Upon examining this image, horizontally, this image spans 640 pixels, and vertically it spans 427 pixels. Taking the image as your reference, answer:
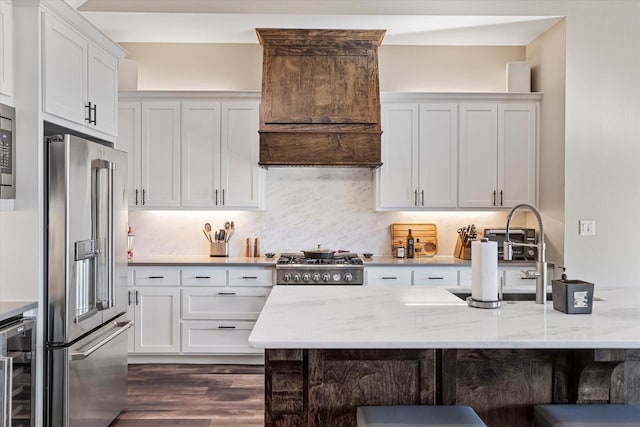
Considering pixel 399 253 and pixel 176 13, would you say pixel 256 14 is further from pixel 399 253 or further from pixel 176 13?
pixel 399 253

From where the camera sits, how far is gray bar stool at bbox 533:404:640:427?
1619 millimetres

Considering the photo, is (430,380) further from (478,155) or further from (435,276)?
(478,155)

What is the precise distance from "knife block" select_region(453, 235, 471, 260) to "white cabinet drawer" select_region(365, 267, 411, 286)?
64cm

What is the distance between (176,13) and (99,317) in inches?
95.8

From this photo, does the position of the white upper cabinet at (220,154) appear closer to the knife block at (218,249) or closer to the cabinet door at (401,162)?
the knife block at (218,249)

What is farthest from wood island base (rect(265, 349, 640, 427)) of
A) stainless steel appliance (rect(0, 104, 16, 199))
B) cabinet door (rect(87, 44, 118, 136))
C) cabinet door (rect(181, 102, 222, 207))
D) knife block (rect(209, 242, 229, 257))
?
knife block (rect(209, 242, 229, 257))

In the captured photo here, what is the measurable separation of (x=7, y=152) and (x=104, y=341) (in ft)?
3.71

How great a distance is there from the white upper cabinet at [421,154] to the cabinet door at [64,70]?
2.46 metres

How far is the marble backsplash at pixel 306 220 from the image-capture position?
4.77 metres

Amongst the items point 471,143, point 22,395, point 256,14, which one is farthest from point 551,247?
point 22,395

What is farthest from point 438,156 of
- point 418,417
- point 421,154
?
point 418,417

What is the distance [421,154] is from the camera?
14.6ft

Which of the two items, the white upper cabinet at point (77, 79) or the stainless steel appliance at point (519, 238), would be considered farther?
the stainless steel appliance at point (519, 238)

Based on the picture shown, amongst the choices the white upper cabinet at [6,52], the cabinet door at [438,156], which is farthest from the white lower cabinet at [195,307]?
the white upper cabinet at [6,52]
